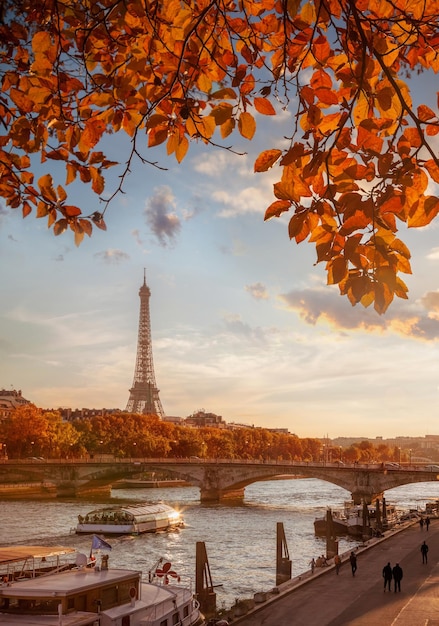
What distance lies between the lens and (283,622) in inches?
796

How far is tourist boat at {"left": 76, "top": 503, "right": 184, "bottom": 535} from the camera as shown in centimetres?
4634

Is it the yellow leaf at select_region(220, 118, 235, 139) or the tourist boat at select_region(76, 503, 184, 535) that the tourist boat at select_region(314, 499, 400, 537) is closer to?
the tourist boat at select_region(76, 503, 184, 535)

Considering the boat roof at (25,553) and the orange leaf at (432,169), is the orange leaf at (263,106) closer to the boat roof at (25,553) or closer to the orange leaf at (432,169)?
the orange leaf at (432,169)

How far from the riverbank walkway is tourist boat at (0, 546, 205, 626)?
2046 millimetres

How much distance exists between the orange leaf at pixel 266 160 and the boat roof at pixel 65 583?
16.3 metres

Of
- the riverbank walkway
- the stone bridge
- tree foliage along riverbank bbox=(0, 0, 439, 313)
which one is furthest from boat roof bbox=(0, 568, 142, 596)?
the stone bridge

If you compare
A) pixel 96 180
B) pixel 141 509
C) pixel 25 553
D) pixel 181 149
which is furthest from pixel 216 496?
pixel 181 149

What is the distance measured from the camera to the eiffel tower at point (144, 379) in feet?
566

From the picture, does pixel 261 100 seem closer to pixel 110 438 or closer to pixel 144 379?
pixel 110 438

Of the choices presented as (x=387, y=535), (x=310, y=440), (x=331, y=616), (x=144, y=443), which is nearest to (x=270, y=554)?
(x=387, y=535)

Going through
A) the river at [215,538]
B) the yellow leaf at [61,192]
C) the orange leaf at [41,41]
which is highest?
the orange leaf at [41,41]

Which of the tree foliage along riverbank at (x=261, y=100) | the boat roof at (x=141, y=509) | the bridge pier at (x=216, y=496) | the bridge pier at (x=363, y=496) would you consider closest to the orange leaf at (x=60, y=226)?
the tree foliage along riverbank at (x=261, y=100)

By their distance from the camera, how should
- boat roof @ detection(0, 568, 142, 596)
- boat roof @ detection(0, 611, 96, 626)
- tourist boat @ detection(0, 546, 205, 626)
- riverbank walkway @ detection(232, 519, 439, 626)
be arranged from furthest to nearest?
riverbank walkway @ detection(232, 519, 439, 626) → boat roof @ detection(0, 568, 142, 596) → tourist boat @ detection(0, 546, 205, 626) → boat roof @ detection(0, 611, 96, 626)

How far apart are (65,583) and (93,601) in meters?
0.89
